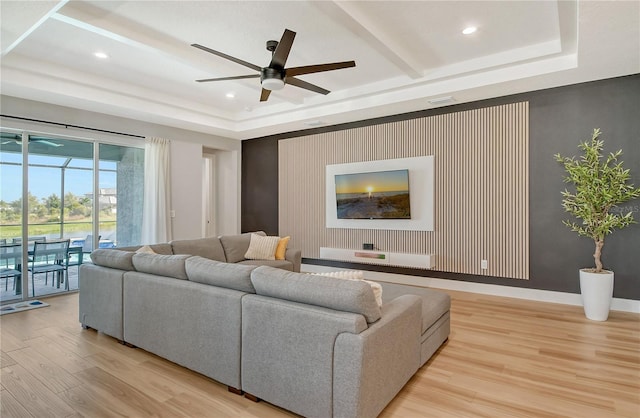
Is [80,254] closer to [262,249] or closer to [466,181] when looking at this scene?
[262,249]

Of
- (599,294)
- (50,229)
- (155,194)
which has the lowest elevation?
(599,294)

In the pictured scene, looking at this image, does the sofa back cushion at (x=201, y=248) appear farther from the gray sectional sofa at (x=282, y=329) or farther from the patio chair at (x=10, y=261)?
the patio chair at (x=10, y=261)

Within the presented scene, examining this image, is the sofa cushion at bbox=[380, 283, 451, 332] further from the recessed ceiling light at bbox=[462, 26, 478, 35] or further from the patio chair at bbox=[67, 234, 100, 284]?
the patio chair at bbox=[67, 234, 100, 284]

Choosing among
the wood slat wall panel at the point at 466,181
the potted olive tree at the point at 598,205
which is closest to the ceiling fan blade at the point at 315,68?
the wood slat wall panel at the point at 466,181

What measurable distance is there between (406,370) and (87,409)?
2.05 meters

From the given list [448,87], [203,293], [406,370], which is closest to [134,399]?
[203,293]

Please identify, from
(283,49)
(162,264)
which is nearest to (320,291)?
(162,264)

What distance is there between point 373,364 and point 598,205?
3485 mm

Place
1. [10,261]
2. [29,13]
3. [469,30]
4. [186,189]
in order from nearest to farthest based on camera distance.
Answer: [29,13]
[469,30]
[10,261]
[186,189]

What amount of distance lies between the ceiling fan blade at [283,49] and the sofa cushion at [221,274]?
1785 millimetres

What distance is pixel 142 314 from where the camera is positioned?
2943mm

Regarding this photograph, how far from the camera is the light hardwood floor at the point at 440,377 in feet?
7.17

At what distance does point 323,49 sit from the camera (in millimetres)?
4004

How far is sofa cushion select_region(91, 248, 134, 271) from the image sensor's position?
321cm
